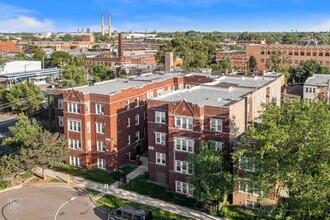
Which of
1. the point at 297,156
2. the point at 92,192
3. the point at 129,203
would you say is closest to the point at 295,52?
the point at 92,192

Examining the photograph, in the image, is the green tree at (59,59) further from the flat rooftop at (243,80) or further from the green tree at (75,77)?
the flat rooftop at (243,80)

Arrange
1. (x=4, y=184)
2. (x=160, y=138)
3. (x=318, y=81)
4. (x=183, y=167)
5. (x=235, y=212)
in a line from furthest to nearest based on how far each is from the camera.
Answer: (x=318, y=81) < (x=4, y=184) < (x=160, y=138) < (x=183, y=167) < (x=235, y=212)

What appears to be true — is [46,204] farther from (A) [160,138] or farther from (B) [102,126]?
(A) [160,138]

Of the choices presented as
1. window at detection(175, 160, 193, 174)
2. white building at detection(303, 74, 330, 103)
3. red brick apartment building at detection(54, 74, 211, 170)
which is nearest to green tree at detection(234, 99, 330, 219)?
window at detection(175, 160, 193, 174)

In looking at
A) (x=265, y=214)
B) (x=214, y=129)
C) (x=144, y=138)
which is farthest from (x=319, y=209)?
(x=144, y=138)

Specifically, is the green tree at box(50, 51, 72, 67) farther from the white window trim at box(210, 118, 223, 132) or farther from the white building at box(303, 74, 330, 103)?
the white window trim at box(210, 118, 223, 132)
